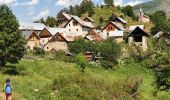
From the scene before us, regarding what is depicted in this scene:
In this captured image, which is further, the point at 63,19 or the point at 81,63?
the point at 63,19

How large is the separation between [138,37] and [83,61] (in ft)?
79.1

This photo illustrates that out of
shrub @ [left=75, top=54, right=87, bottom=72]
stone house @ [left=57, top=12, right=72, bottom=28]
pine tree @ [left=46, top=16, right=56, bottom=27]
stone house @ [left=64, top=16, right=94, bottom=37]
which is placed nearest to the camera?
shrub @ [left=75, top=54, right=87, bottom=72]

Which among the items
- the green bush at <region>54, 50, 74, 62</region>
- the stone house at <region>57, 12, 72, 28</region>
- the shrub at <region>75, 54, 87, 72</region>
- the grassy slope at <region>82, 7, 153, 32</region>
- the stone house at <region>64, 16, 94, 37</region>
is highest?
the grassy slope at <region>82, 7, 153, 32</region>

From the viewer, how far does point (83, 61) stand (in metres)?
58.5

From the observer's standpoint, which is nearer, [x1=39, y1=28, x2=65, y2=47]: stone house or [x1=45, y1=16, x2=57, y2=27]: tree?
[x1=39, y1=28, x2=65, y2=47]: stone house

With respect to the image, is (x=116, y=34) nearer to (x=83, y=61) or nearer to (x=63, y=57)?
(x=63, y=57)

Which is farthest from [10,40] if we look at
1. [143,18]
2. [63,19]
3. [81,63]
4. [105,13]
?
[105,13]

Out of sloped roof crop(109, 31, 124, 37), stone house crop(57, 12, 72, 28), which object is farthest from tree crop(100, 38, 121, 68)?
stone house crop(57, 12, 72, 28)

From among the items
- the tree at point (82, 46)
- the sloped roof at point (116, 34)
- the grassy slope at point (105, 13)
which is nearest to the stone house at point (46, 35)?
the sloped roof at point (116, 34)

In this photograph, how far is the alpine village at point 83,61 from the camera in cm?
2812

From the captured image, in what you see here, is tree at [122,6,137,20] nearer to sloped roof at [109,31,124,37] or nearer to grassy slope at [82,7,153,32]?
grassy slope at [82,7,153,32]

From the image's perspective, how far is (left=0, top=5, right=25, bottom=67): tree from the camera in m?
44.4

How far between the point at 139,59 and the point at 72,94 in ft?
146

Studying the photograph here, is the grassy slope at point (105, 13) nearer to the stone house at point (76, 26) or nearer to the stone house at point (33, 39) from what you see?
the stone house at point (76, 26)
